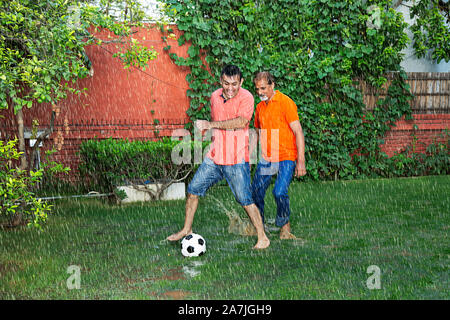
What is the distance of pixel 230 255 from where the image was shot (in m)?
5.54

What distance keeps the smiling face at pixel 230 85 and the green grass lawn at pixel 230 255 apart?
1759mm

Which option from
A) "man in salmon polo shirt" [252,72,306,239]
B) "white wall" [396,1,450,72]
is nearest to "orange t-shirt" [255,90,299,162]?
"man in salmon polo shirt" [252,72,306,239]

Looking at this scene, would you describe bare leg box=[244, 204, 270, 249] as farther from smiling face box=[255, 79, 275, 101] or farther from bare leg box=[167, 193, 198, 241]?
smiling face box=[255, 79, 275, 101]

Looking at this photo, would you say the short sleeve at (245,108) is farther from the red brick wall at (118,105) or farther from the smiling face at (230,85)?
the red brick wall at (118,105)

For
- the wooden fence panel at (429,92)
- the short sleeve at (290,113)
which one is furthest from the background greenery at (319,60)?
the short sleeve at (290,113)

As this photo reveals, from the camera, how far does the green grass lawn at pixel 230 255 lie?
4.43m

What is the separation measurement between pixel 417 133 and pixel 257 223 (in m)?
8.11

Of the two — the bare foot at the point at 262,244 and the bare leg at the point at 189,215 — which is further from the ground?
the bare leg at the point at 189,215

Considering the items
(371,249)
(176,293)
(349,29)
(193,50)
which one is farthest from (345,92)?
(176,293)

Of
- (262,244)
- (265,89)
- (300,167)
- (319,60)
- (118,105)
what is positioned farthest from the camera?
(319,60)

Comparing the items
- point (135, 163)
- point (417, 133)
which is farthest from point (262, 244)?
point (417, 133)

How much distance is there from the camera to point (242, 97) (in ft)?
18.1

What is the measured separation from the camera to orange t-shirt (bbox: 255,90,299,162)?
6051 millimetres

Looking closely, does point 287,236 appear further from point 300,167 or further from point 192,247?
point 192,247
